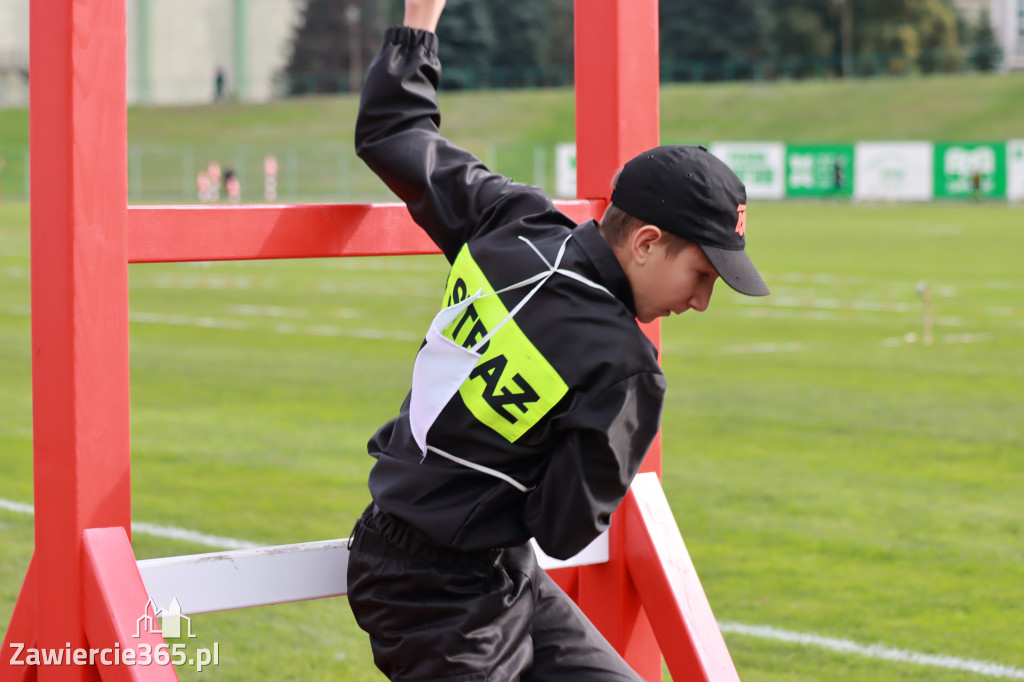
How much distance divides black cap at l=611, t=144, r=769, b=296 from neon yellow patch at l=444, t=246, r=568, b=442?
335 mm

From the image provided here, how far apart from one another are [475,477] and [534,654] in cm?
48

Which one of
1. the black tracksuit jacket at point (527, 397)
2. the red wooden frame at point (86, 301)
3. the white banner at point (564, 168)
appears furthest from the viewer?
the white banner at point (564, 168)

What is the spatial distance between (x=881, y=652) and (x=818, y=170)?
44.0 metres

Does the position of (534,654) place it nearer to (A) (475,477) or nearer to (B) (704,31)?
(A) (475,477)

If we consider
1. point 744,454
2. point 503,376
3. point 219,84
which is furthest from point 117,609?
point 219,84

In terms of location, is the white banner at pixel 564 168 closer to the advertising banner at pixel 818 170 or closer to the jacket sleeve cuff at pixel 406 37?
the advertising banner at pixel 818 170

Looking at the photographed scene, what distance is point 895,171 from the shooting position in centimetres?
4638

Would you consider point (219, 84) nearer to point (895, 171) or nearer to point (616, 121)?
point (895, 171)

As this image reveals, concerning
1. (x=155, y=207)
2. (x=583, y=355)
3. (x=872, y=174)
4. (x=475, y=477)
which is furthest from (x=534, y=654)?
(x=872, y=174)

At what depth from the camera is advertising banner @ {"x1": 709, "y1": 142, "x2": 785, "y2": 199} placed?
1919 inches

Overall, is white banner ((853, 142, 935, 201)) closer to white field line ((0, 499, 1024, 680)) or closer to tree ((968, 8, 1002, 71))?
tree ((968, 8, 1002, 71))

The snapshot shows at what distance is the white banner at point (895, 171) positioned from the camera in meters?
45.8

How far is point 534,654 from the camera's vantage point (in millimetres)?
3217

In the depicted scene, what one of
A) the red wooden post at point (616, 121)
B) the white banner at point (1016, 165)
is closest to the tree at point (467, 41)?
the white banner at point (1016, 165)
